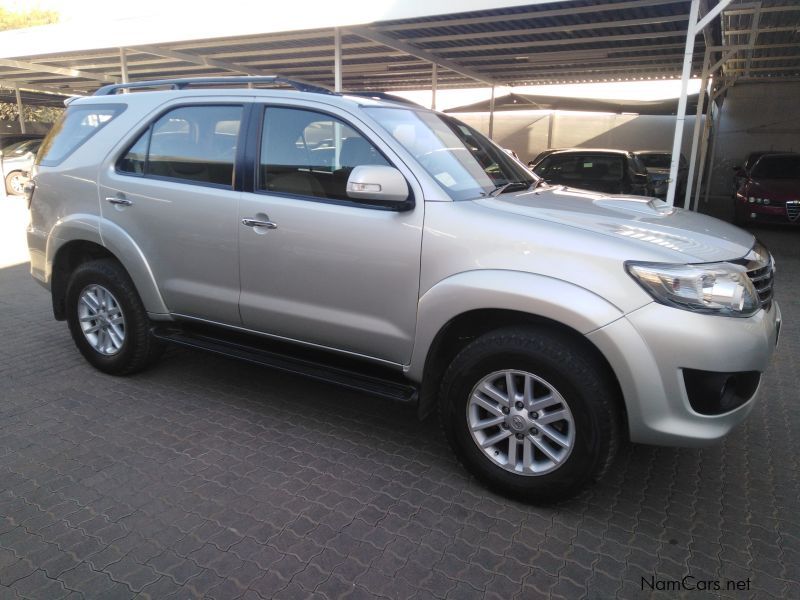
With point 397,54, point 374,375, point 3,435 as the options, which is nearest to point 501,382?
point 374,375

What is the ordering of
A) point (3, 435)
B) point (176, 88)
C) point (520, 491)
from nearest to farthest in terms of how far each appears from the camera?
1. point (520, 491)
2. point (3, 435)
3. point (176, 88)

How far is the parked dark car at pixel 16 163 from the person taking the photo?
15.0 m

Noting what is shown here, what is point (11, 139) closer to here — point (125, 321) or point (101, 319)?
point (101, 319)

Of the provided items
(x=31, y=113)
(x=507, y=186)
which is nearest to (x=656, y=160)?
(x=507, y=186)

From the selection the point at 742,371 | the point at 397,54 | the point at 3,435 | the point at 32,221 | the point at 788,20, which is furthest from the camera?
the point at 397,54

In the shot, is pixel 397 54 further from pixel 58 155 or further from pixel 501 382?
pixel 501 382

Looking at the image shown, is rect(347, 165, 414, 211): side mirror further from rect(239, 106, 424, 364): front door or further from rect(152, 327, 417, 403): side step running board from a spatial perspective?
rect(152, 327, 417, 403): side step running board

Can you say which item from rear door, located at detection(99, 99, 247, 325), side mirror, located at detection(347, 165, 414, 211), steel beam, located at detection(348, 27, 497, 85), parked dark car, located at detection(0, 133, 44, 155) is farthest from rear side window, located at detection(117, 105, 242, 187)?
parked dark car, located at detection(0, 133, 44, 155)

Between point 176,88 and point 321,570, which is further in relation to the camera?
point 176,88

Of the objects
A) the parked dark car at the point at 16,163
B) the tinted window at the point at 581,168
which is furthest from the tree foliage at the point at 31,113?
the tinted window at the point at 581,168

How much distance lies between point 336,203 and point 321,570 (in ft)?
5.83

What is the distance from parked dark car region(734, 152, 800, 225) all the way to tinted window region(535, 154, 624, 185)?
3.19 metres

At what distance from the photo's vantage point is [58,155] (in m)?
4.12

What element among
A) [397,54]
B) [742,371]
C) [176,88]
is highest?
[397,54]
